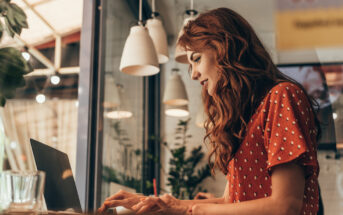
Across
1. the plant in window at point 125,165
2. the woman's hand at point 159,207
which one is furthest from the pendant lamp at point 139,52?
the plant in window at point 125,165

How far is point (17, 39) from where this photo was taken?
152cm

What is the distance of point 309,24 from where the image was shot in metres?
0.46

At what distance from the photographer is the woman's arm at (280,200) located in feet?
2.79

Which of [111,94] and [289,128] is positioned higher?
[111,94]

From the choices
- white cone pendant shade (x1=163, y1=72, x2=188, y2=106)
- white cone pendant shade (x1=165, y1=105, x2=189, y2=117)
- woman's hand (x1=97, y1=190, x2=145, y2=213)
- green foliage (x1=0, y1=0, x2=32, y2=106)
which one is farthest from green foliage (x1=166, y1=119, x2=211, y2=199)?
green foliage (x1=0, y1=0, x2=32, y2=106)

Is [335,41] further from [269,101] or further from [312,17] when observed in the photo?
[269,101]

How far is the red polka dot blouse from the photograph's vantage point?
0.89 m

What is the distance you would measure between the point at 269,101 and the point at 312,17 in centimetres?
52

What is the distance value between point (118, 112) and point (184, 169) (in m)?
1.47

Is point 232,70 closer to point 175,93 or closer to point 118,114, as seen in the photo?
point 118,114

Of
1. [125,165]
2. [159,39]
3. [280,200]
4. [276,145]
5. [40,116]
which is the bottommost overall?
[125,165]

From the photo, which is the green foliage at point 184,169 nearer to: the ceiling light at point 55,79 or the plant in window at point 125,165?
the plant in window at point 125,165

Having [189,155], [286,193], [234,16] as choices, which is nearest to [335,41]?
[286,193]

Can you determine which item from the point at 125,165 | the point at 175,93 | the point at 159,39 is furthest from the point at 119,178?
the point at 159,39
